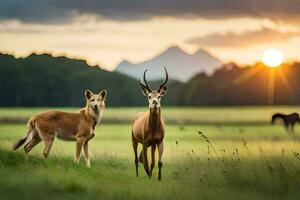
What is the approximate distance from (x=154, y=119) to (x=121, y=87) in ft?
283

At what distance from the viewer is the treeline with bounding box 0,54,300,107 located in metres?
67.9

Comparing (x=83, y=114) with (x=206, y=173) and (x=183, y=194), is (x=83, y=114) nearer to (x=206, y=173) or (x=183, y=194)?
(x=206, y=173)

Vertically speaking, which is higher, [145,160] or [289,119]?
[289,119]

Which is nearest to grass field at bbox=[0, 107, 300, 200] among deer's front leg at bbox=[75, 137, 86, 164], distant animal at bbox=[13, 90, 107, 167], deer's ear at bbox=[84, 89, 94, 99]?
distant animal at bbox=[13, 90, 107, 167]

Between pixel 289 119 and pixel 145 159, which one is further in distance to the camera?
pixel 289 119

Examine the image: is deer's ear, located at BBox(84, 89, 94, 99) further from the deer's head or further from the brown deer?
the deer's head

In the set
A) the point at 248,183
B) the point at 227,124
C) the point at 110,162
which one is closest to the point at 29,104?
the point at 227,124

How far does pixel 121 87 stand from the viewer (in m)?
102

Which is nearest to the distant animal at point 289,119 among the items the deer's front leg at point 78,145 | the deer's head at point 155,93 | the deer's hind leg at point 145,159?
the deer's front leg at point 78,145

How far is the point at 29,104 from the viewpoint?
3093 inches

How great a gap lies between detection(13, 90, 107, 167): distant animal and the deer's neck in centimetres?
177

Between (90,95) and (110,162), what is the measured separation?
3.21m

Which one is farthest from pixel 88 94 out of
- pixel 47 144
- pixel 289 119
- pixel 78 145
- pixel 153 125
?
pixel 289 119

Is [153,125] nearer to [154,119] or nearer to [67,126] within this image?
[154,119]
